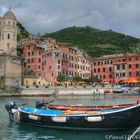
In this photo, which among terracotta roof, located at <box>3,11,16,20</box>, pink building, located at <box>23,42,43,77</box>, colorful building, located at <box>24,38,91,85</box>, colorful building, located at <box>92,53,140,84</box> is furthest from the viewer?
terracotta roof, located at <box>3,11,16,20</box>

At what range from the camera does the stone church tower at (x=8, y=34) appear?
361 feet

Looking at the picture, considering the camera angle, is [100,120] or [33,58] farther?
[33,58]

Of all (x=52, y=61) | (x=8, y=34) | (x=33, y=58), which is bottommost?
(x=52, y=61)

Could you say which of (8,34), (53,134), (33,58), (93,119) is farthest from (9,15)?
(93,119)

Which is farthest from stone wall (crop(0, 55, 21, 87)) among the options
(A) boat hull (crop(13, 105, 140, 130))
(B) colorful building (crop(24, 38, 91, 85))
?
(A) boat hull (crop(13, 105, 140, 130))

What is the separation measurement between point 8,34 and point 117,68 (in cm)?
4072

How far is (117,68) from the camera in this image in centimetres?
11212

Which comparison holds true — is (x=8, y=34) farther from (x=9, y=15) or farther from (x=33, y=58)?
(x=33, y=58)

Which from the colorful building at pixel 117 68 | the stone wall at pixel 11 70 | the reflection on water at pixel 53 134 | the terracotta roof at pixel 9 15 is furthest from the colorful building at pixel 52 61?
the reflection on water at pixel 53 134

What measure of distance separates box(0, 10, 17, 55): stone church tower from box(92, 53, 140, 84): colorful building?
3175 centimetres

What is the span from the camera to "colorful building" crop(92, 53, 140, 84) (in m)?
109

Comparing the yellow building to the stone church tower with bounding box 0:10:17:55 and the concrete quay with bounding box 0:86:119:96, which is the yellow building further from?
the stone church tower with bounding box 0:10:17:55

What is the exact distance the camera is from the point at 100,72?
117 meters

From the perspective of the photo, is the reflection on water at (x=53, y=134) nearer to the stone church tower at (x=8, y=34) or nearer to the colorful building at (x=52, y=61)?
the colorful building at (x=52, y=61)
